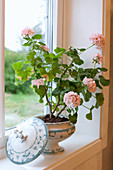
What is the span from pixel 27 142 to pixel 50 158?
19cm

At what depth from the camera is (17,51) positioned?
1.27 meters

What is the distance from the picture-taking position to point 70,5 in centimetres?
155

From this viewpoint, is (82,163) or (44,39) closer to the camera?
(82,163)

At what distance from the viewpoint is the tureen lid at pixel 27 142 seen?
960 millimetres

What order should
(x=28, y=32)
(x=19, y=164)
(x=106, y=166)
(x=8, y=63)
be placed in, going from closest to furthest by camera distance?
(x=19, y=164) < (x=28, y=32) < (x=8, y=63) < (x=106, y=166)

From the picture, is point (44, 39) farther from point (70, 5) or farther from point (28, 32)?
point (28, 32)

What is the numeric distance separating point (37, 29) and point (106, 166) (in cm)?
117

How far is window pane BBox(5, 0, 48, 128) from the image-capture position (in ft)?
3.99

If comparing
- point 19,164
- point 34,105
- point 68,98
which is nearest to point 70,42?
point 34,105

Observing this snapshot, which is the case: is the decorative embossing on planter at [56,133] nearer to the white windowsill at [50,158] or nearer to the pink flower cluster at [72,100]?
the white windowsill at [50,158]

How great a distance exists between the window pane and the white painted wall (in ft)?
0.74

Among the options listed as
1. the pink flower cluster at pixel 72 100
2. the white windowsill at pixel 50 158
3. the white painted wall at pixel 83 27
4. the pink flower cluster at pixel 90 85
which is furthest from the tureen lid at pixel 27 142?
the white painted wall at pixel 83 27

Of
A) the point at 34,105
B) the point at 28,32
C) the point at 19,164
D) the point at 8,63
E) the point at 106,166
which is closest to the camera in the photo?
the point at 19,164

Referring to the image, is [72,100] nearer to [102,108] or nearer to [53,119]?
[53,119]
